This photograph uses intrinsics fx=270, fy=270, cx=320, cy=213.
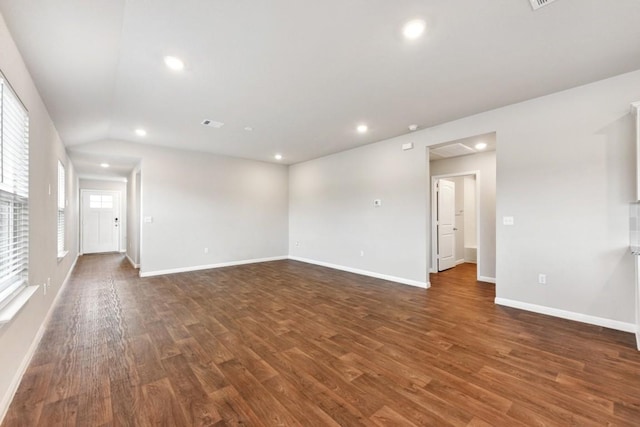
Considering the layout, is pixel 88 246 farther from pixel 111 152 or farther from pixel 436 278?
pixel 436 278

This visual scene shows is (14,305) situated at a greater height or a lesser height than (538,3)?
lesser

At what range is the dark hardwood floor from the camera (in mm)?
1694

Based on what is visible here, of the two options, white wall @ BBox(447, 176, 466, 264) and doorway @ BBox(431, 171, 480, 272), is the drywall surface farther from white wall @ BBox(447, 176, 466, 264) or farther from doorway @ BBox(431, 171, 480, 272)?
white wall @ BBox(447, 176, 466, 264)

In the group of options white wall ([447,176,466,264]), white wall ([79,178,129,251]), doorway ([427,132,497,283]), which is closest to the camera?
doorway ([427,132,497,283])

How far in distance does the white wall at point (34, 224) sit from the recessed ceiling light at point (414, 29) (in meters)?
2.72

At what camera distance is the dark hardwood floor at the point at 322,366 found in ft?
5.56

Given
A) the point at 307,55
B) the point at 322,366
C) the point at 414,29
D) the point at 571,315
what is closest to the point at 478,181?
the point at 571,315

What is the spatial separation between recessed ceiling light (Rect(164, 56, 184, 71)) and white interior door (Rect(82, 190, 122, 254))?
350 inches

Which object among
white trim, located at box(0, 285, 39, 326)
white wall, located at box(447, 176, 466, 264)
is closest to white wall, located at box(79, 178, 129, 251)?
white trim, located at box(0, 285, 39, 326)

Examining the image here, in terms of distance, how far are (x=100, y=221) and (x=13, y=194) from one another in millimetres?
8789

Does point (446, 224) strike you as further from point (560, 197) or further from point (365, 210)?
point (560, 197)

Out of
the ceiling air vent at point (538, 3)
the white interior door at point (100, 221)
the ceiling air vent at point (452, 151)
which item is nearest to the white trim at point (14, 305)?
the ceiling air vent at point (538, 3)

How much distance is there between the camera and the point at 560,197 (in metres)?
3.25

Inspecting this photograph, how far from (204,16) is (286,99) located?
1.51m
